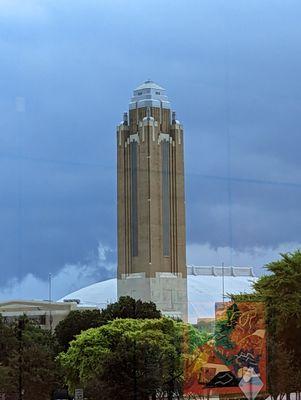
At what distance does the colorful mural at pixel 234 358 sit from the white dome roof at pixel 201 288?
1276 inches

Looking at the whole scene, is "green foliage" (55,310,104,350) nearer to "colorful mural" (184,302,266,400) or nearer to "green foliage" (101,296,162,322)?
"green foliage" (101,296,162,322)

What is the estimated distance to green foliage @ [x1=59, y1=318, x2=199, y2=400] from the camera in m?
21.5

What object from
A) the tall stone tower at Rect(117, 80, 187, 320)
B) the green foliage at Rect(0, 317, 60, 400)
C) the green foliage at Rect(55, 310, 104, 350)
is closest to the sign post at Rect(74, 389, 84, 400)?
the green foliage at Rect(0, 317, 60, 400)

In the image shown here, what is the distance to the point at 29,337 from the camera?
2830 centimetres

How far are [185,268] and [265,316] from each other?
33323mm

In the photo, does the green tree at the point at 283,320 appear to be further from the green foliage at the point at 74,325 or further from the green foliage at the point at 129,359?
the green foliage at the point at 74,325

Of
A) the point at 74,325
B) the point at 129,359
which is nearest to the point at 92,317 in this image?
the point at 74,325

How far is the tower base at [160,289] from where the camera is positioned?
5328cm

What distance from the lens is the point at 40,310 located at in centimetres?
4322

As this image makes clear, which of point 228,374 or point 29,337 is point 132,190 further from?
point 228,374

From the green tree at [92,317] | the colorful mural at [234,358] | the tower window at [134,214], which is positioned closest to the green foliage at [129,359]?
the colorful mural at [234,358]

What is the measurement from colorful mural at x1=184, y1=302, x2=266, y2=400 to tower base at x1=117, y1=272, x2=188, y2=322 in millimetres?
30588

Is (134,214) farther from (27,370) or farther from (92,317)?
(27,370)

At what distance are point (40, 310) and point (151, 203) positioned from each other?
1174cm
